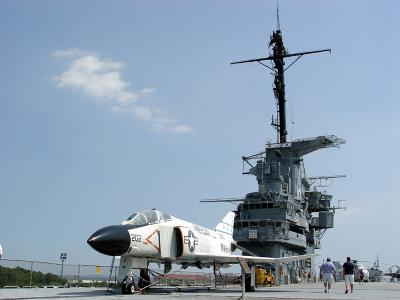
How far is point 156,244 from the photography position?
694 inches

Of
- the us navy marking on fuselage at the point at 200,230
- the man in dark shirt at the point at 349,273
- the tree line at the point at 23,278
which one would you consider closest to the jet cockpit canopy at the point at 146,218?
the us navy marking on fuselage at the point at 200,230

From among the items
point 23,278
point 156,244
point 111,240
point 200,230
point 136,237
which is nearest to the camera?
point 111,240

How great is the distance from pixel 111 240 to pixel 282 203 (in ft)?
86.5

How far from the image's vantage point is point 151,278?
19.3 m

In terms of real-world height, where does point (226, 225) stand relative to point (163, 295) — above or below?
above

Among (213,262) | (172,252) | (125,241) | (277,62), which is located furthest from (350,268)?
(277,62)

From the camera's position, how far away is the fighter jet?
51.3ft

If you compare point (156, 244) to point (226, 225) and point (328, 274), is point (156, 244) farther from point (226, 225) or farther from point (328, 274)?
point (226, 225)

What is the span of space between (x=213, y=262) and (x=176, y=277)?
903 cm

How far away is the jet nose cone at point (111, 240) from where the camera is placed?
50.1ft

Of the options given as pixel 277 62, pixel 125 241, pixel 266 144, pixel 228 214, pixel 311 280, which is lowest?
pixel 311 280

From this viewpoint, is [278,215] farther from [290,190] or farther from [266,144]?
[266,144]

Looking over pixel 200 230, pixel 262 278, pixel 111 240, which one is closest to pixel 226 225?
pixel 262 278

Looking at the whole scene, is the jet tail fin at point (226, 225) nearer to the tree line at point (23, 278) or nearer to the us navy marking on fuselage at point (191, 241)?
the us navy marking on fuselage at point (191, 241)
